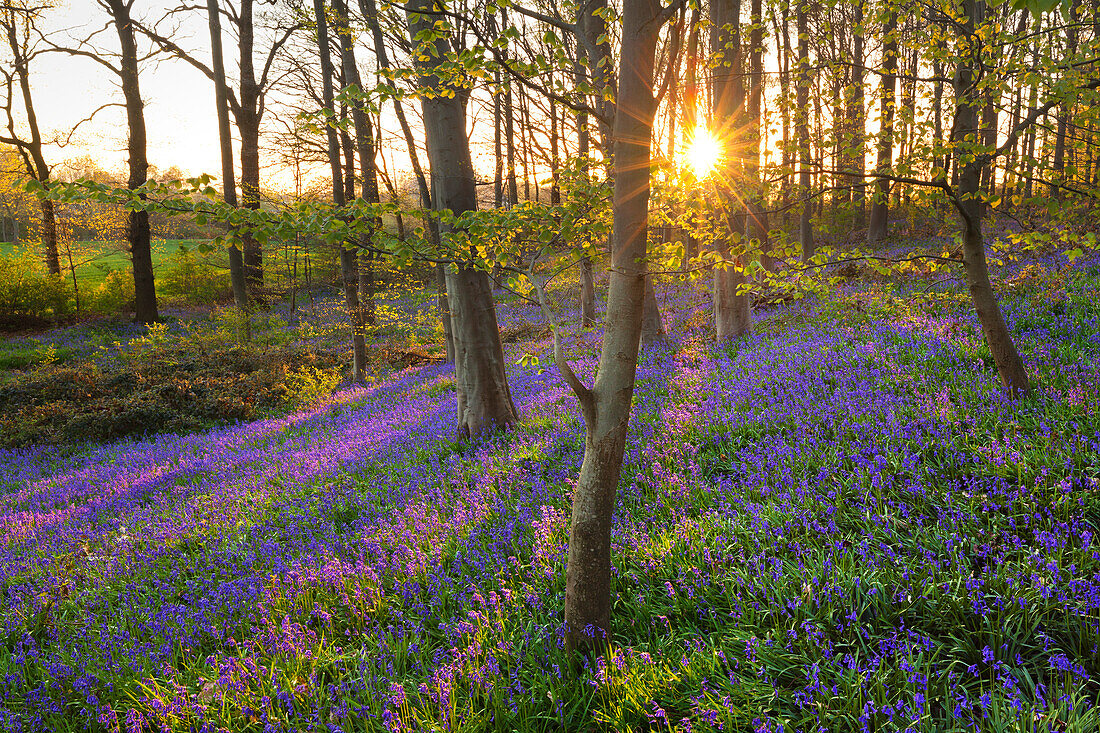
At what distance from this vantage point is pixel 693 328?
12312 mm

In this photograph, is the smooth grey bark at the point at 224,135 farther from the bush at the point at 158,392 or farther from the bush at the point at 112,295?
the bush at the point at 112,295

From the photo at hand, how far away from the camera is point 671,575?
10.6ft

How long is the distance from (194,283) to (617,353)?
3668cm

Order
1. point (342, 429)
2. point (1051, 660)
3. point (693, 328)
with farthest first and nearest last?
1. point (693, 328)
2. point (342, 429)
3. point (1051, 660)

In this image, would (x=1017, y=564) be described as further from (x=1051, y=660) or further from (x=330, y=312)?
(x=330, y=312)

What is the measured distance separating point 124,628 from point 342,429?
208 inches

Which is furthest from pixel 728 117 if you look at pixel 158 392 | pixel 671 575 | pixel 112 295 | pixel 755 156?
pixel 112 295

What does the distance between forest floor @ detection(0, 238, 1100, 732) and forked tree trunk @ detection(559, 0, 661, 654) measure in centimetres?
37

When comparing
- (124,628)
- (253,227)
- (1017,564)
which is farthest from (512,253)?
(124,628)

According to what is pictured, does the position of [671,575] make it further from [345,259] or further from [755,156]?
[345,259]

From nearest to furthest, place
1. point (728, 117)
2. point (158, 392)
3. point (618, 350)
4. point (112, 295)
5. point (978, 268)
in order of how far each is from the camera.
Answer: point (618, 350)
point (978, 268)
point (728, 117)
point (158, 392)
point (112, 295)

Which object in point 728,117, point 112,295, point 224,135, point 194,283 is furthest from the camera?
point 194,283

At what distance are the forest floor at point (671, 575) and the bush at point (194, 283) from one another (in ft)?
94.8

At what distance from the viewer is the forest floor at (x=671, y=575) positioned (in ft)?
7.72
